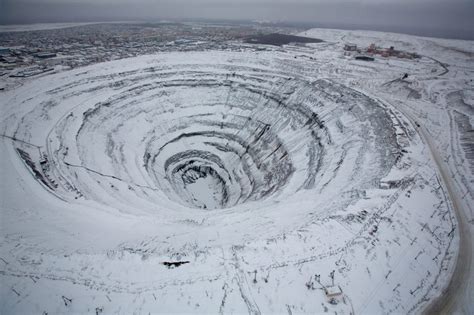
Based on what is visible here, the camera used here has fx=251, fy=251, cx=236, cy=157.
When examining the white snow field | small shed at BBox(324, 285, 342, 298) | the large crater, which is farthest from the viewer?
the large crater

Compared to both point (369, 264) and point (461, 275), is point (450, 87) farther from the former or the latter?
point (369, 264)

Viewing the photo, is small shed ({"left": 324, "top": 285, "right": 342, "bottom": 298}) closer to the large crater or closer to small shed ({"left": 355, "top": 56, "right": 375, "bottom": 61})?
the large crater

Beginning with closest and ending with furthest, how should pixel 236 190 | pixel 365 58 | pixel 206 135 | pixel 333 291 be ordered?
pixel 333 291
pixel 236 190
pixel 206 135
pixel 365 58

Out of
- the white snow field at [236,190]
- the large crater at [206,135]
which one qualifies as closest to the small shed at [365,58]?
the white snow field at [236,190]

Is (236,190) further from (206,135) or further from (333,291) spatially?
(333,291)

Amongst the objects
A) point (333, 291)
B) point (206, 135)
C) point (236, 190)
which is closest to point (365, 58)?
point (206, 135)

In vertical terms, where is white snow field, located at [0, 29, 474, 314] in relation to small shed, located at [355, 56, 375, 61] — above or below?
below

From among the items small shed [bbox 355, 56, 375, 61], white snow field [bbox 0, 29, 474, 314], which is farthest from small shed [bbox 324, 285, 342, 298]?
small shed [bbox 355, 56, 375, 61]

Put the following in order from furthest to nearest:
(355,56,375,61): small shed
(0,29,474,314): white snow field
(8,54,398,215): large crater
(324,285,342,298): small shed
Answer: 1. (355,56,375,61): small shed
2. (8,54,398,215): large crater
3. (0,29,474,314): white snow field
4. (324,285,342,298): small shed

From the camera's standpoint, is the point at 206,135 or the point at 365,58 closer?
the point at 206,135
